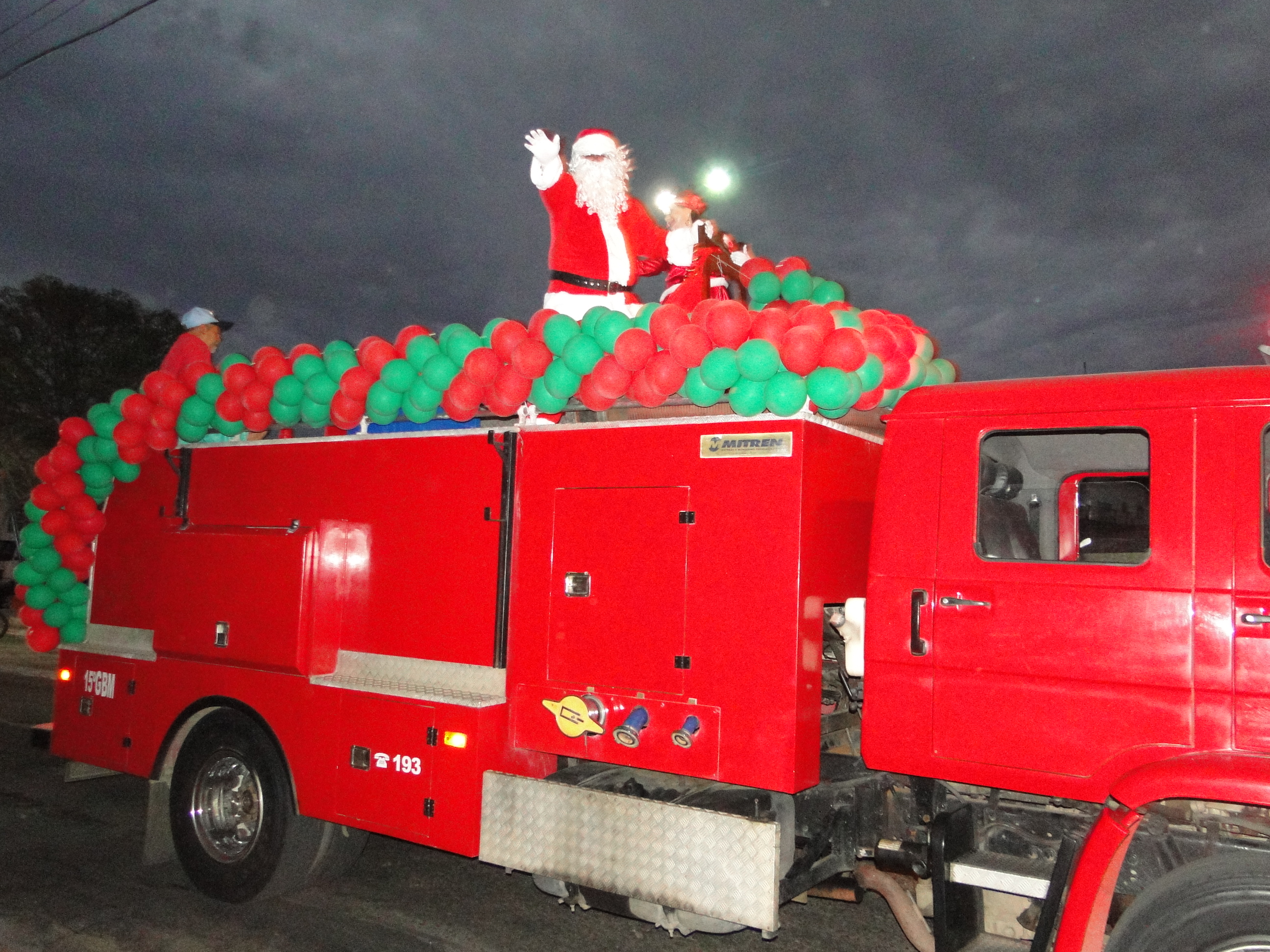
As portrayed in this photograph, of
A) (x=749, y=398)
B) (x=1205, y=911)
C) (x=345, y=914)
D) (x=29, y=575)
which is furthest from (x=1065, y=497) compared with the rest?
(x=29, y=575)

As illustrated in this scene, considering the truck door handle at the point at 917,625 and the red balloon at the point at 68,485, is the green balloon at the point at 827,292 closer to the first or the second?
the truck door handle at the point at 917,625

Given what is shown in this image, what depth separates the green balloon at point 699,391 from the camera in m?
3.90

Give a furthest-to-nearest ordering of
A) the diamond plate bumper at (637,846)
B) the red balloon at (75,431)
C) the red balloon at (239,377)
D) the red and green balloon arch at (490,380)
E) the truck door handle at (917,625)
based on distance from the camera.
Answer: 1. the red balloon at (75,431)
2. the red balloon at (239,377)
3. the red and green balloon arch at (490,380)
4. the diamond plate bumper at (637,846)
5. the truck door handle at (917,625)

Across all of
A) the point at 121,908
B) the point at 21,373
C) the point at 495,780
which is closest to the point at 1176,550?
the point at 495,780

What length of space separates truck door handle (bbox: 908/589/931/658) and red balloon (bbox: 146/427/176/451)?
4815 mm

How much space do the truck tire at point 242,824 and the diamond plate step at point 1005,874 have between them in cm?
343

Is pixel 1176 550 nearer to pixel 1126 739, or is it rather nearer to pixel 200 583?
pixel 1126 739

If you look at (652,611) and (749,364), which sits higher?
(749,364)

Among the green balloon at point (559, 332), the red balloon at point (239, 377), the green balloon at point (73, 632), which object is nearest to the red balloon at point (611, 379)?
the green balloon at point (559, 332)

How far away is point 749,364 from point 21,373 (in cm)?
1874

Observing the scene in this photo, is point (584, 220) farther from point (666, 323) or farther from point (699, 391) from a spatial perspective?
point (699, 391)

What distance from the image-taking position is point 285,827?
491cm

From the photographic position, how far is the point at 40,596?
20.9ft

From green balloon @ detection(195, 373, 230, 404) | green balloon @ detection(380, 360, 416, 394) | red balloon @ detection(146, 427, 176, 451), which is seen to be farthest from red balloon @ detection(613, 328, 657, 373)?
red balloon @ detection(146, 427, 176, 451)
